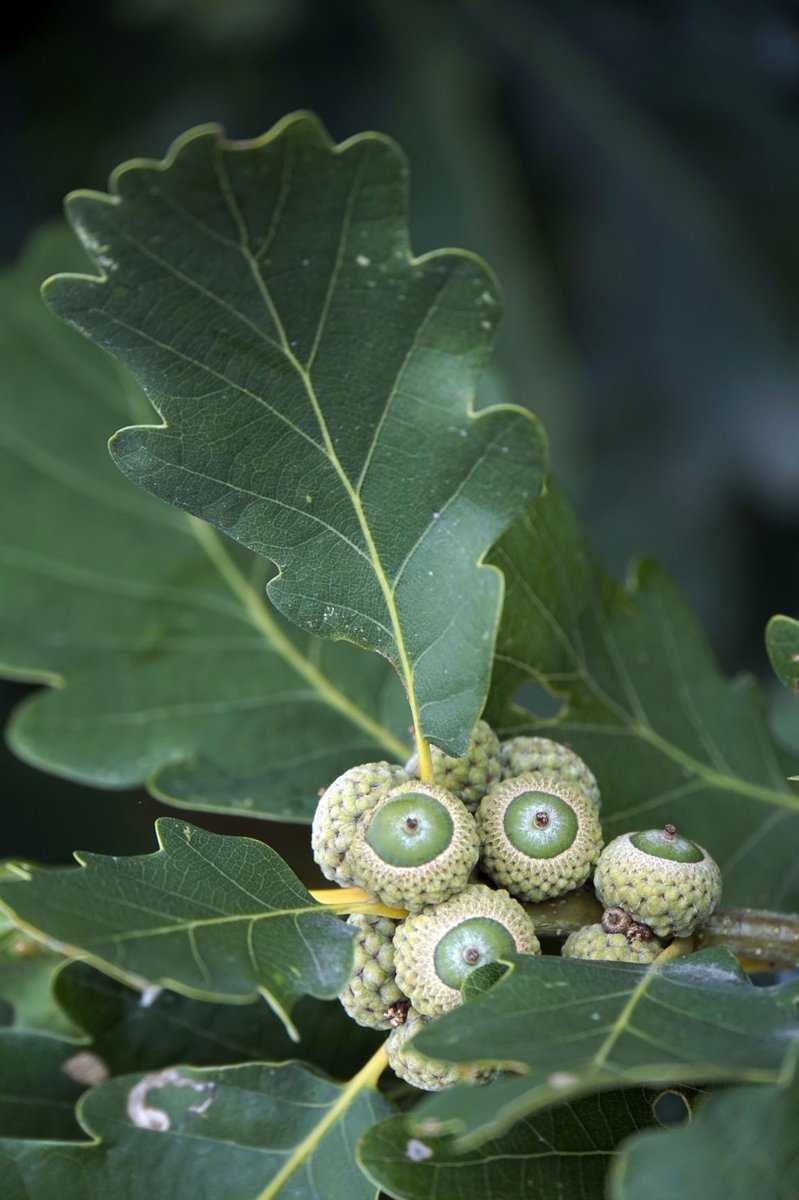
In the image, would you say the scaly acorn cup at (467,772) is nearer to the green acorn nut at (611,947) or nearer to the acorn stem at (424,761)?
the acorn stem at (424,761)

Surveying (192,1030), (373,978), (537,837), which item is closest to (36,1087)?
(192,1030)

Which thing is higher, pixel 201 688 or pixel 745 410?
pixel 745 410

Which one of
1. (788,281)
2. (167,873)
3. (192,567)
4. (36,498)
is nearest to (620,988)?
(167,873)

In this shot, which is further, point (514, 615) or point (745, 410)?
point (745, 410)

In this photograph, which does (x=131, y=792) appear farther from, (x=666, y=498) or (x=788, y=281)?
(x=788, y=281)

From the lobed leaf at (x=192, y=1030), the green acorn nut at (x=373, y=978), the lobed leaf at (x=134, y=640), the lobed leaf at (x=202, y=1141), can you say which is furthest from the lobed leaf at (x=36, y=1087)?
the green acorn nut at (x=373, y=978)

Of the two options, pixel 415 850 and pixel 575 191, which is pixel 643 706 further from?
pixel 575 191
